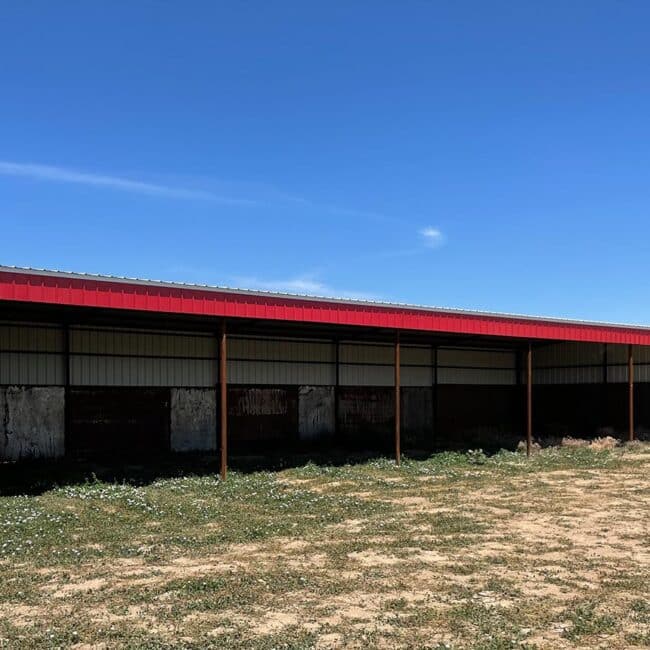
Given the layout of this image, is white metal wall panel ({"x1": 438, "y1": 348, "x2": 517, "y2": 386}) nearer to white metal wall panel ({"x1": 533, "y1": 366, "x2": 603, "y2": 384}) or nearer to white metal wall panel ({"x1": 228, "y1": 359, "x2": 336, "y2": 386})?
white metal wall panel ({"x1": 533, "y1": 366, "x2": 603, "y2": 384})

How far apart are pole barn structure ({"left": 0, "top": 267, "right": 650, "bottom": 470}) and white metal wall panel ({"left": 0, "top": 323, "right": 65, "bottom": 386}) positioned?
32mm

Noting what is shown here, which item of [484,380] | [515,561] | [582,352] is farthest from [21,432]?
[582,352]

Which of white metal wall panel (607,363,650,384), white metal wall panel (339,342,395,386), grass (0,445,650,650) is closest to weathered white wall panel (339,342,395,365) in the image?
white metal wall panel (339,342,395,386)

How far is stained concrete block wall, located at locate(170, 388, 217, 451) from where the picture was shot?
23547 millimetres

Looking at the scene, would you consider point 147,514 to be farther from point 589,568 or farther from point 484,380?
point 484,380

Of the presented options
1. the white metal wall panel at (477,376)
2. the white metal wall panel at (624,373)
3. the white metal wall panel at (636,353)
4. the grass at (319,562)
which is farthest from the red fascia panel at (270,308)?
the white metal wall panel at (477,376)

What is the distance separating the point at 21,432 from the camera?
20.5 m

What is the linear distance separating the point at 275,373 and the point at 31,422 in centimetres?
814

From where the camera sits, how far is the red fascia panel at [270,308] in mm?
14234

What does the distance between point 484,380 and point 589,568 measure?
2228cm

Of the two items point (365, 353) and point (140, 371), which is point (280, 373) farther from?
point (140, 371)

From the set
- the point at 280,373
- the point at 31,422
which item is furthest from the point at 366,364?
the point at 31,422

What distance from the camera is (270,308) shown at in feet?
58.7

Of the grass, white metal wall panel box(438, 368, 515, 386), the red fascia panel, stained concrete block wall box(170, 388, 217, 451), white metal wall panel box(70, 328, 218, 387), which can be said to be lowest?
the grass
